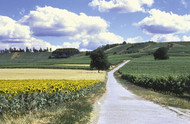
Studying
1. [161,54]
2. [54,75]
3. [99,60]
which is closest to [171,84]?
[54,75]

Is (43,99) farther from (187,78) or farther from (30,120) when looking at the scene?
(187,78)

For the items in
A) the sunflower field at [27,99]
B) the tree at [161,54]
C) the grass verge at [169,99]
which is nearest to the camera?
the sunflower field at [27,99]

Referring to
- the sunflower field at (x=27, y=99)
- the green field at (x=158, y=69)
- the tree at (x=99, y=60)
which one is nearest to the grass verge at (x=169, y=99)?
the sunflower field at (x=27, y=99)

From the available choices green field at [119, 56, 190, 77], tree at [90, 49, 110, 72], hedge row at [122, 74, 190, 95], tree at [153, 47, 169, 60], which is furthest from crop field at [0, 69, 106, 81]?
tree at [153, 47, 169, 60]

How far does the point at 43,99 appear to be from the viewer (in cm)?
1193

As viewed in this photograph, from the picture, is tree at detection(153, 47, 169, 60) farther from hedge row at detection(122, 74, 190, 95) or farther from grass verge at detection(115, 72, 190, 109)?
grass verge at detection(115, 72, 190, 109)

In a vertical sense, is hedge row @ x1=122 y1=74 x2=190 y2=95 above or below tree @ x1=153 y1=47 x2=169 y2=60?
below

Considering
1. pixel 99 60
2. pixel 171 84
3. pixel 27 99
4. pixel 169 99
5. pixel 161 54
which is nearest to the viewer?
pixel 27 99

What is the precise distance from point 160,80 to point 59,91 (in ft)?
56.9

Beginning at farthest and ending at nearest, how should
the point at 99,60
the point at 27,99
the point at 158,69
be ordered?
1. the point at 99,60
2. the point at 158,69
3. the point at 27,99

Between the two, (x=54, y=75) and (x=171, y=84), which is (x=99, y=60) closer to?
(x=54, y=75)

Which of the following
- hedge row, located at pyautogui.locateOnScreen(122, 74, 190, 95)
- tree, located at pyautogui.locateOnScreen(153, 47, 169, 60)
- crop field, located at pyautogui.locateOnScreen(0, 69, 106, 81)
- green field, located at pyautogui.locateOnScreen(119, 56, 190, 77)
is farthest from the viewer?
tree, located at pyautogui.locateOnScreen(153, 47, 169, 60)

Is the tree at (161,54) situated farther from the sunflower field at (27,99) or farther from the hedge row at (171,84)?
the sunflower field at (27,99)

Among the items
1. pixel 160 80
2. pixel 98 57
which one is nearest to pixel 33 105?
pixel 160 80
